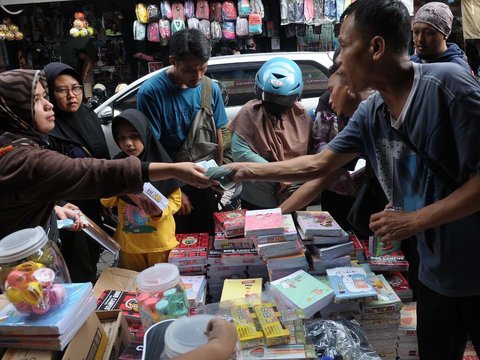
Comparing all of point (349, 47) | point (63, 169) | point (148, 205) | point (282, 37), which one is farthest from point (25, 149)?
point (282, 37)

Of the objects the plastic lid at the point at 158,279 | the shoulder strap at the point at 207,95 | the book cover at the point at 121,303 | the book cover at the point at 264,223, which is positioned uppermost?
the shoulder strap at the point at 207,95

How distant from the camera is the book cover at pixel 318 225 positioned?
87.5 inches

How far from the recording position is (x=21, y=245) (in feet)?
4.46

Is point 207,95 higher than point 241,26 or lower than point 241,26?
lower

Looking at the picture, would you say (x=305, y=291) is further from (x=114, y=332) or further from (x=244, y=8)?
(x=244, y=8)

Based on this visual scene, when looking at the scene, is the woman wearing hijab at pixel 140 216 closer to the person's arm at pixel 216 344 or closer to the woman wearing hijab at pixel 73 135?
the woman wearing hijab at pixel 73 135

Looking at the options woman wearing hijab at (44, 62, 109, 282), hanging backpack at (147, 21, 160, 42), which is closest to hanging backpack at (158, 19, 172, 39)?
hanging backpack at (147, 21, 160, 42)

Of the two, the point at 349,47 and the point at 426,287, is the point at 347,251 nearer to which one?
the point at 426,287

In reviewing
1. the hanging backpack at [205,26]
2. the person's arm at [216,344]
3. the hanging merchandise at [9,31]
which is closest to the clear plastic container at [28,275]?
the person's arm at [216,344]

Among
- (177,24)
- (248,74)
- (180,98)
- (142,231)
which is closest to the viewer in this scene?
(142,231)

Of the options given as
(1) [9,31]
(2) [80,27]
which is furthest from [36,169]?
(1) [9,31]

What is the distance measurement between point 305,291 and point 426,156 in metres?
0.85

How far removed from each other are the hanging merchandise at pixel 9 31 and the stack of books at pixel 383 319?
8231 millimetres

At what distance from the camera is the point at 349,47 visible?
5.18 ft
